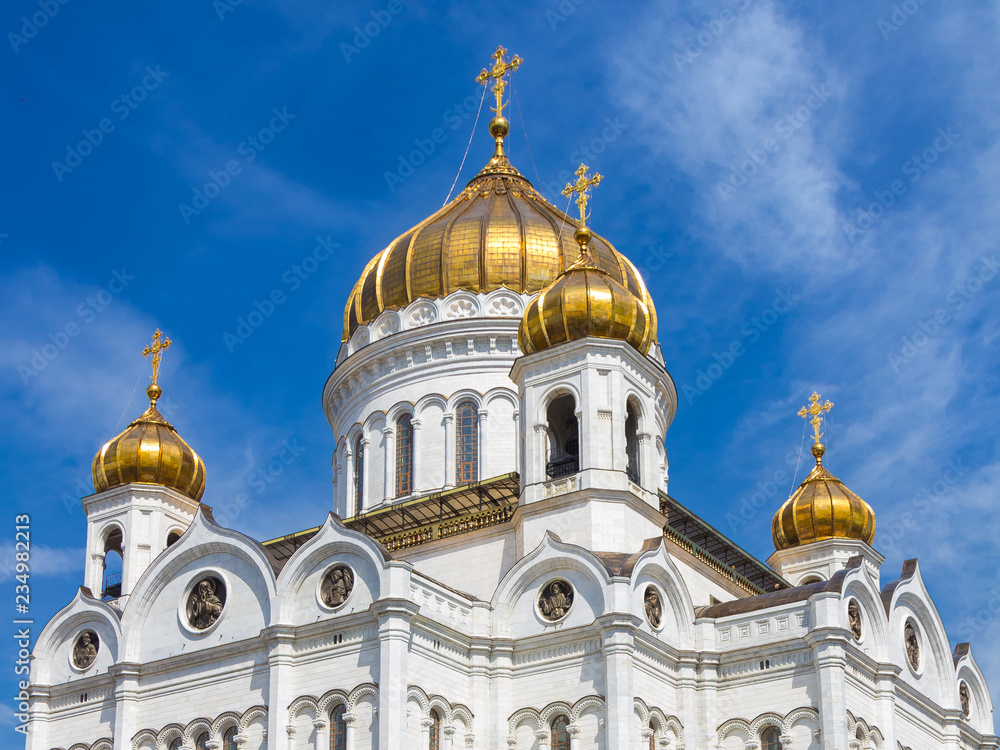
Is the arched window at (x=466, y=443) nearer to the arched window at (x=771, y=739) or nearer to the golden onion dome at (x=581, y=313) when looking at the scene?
the golden onion dome at (x=581, y=313)

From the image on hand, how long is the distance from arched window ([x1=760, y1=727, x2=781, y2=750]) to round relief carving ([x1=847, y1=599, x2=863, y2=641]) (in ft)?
7.80

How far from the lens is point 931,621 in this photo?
3198cm

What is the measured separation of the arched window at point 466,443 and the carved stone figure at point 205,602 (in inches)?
262

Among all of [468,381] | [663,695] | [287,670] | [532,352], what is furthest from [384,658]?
[468,381]

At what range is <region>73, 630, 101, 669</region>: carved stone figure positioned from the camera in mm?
30391

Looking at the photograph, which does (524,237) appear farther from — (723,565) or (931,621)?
(931,621)

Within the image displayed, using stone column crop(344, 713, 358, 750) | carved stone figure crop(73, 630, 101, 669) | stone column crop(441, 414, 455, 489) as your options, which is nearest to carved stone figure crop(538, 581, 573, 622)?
stone column crop(344, 713, 358, 750)

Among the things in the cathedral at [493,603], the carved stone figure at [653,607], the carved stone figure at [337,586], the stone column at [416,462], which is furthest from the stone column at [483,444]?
the carved stone figure at [337,586]

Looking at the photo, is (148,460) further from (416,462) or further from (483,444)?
(483,444)

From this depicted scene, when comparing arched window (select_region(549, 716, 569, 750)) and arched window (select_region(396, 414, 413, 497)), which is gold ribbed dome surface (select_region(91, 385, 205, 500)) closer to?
arched window (select_region(396, 414, 413, 497))

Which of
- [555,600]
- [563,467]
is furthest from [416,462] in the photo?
[555,600]

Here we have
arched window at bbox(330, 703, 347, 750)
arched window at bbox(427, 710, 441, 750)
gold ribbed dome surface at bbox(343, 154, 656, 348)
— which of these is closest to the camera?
arched window at bbox(330, 703, 347, 750)

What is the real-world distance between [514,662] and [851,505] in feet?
42.3

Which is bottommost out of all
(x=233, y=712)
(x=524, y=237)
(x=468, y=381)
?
(x=233, y=712)
